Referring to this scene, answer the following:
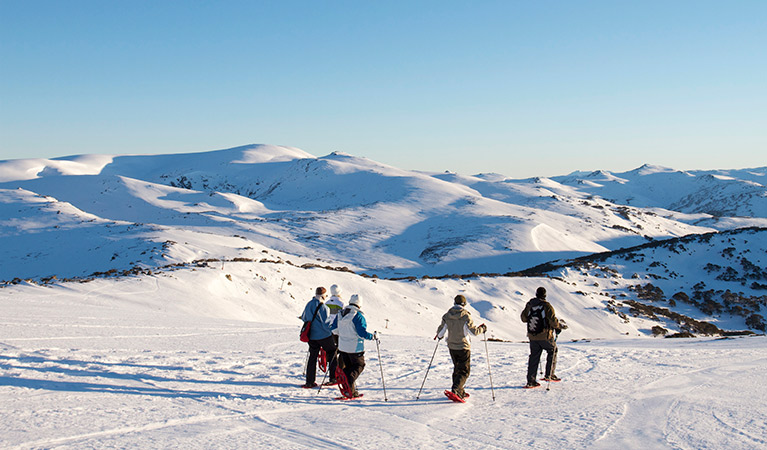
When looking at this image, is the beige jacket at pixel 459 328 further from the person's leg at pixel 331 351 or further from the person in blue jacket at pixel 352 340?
the person's leg at pixel 331 351

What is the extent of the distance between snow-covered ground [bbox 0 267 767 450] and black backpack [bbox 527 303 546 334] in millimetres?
1150

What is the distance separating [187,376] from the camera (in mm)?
9664

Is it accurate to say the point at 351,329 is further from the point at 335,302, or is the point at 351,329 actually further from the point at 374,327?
the point at 374,327

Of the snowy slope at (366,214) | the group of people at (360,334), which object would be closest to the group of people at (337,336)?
the group of people at (360,334)

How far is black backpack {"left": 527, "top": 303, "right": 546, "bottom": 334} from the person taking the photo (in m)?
9.74

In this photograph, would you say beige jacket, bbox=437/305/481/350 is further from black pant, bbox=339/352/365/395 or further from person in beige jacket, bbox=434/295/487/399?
black pant, bbox=339/352/365/395

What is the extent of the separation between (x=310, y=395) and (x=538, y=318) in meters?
4.42

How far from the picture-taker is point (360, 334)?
28.0 feet

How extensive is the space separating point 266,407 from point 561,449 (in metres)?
4.26

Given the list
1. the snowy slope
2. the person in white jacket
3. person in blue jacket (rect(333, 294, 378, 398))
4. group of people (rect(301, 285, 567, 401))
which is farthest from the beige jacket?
the snowy slope

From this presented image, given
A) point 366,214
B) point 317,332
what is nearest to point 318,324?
point 317,332

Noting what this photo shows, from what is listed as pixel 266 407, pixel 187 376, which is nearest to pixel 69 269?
pixel 187 376

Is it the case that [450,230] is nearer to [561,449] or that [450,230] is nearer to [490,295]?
[490,295]

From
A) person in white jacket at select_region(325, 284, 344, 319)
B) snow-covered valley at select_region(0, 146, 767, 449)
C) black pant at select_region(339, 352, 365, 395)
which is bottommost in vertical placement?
snow-covered valley at select_region(0, 146, 767, 449)
